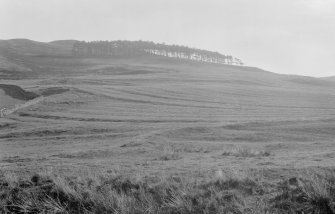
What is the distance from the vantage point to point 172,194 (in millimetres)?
13156

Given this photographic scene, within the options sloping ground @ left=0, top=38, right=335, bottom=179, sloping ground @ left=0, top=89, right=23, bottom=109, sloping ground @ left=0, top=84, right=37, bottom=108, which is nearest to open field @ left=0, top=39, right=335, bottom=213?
sloping ground @ left=0, top=38, right=335, bottom=179

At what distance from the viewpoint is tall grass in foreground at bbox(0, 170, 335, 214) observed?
12.1 m

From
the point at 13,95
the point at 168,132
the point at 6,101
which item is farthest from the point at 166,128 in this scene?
the point at 13,95

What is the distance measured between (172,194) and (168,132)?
21.5m

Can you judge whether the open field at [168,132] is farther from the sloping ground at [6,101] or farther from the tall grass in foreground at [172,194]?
the sloping ground at [6,101]

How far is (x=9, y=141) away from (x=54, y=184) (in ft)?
65.6

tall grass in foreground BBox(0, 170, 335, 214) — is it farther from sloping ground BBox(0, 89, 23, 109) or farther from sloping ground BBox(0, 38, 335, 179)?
sloping ground BBox(0, 89, 23, 109)

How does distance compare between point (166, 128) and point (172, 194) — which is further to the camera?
point (166, 128)

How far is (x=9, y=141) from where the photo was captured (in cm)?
3344

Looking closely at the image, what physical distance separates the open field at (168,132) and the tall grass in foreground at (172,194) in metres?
0.87

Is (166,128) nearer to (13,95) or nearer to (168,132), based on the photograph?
(168,132)

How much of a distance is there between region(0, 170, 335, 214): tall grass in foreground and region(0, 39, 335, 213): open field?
0.87 meters

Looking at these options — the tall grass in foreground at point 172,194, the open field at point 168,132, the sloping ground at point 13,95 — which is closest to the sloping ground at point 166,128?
the open field at point 168,132

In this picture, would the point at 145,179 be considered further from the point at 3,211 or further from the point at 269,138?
the point at 269,138
